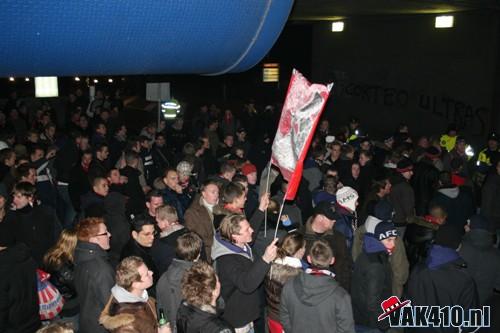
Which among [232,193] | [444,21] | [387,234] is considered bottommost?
[387,234]

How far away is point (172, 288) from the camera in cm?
406

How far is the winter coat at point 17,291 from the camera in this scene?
4137 mm

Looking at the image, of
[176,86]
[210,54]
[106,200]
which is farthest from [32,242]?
[176,86]

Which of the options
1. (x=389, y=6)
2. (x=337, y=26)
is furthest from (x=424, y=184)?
(x=337, y=26)

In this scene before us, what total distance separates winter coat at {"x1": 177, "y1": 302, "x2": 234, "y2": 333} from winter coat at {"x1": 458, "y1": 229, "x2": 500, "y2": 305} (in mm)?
2983

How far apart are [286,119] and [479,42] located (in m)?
12.1

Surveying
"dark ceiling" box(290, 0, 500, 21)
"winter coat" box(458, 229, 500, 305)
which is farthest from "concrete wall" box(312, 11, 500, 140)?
"winter coat" box(458, 229, 500, 305)

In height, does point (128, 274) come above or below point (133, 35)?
below

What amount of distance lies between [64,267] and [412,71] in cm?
1348

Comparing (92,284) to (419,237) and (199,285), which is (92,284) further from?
(419,237)

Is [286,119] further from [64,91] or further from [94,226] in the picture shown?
[64,91]

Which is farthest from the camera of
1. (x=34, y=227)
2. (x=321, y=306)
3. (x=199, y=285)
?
(x=34, y=227)

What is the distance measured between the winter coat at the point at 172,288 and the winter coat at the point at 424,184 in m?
5.19

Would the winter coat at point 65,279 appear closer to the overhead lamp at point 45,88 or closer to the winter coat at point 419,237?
the winter coat at point 419,237
